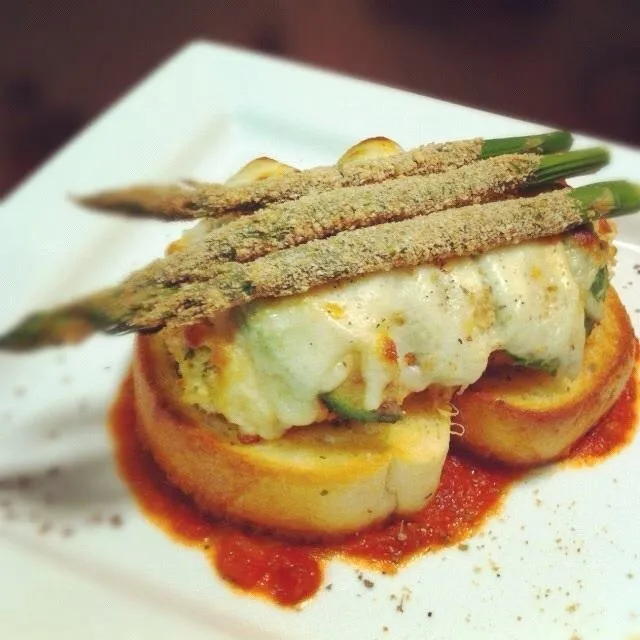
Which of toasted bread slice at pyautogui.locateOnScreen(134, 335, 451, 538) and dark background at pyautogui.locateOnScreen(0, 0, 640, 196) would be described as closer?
toasted bread slice at pyautogui.locateOnScreen(134, 335, 451, 538)

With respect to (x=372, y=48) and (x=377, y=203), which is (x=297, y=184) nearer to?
(x=377, y=203)

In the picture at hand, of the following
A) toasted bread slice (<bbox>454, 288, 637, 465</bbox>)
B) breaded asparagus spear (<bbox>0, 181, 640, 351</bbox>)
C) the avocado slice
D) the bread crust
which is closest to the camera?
breaded asparagus spear (<bbox>0, 181, 640, 351</bbox>)

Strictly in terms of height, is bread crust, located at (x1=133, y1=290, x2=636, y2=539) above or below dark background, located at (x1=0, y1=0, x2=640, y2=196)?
below

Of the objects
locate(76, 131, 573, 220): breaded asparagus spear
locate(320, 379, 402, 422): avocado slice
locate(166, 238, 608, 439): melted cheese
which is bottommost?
locate(320, 379, 402, 422): avocado slice

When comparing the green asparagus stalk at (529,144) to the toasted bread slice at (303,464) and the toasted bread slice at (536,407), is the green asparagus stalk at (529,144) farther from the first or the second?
the toasted bread slice at (303,464)

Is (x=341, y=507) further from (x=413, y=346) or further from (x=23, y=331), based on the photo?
(x=23, y=331)

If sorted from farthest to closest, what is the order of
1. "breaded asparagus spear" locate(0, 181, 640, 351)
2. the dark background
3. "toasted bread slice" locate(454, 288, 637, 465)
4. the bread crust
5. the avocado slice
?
the dark background < "toasted bread slice" locate(454, 288, 637, 465) < the bread crust < the avocado slice < "breaded asparagus spear" locate(0, 181, 640, 351)

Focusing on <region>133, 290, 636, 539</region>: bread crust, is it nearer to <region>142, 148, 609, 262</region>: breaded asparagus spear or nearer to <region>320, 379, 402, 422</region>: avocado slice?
<region>320, 379, 402, 422</region>: avocado slice

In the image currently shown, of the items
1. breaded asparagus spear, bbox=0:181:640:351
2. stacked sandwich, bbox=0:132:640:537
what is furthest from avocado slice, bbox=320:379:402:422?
breaded asparagus spear, bbox=0:181:640:351

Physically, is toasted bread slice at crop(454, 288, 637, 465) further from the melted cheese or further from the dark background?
the dark background
